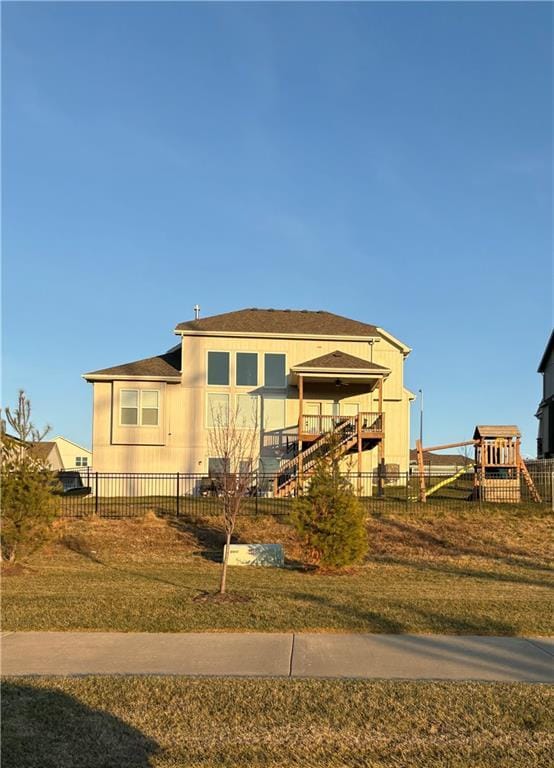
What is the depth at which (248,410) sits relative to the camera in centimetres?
2970

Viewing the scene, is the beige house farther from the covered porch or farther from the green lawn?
the green lawn

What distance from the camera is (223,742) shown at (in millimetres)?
4926

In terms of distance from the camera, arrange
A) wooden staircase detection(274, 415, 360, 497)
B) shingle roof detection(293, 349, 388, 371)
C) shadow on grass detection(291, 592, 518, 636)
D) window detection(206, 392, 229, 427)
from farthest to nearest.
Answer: window detection(206, 392, 229, 427), shingle roof detection(293, 349, 388, 371), wooden staircase detection(274, 415, 360, 497), shadow on grass detection(291, 592, 518, 636)

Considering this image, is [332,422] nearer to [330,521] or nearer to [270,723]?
[330,521]

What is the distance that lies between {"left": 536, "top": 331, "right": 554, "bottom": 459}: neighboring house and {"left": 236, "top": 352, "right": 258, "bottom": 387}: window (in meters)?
19.9

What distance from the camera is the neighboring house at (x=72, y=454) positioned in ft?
254

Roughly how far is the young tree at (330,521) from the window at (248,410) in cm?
1485

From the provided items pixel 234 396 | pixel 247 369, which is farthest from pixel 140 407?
pixel 247 369

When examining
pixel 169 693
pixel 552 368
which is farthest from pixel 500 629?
pixel 552 368

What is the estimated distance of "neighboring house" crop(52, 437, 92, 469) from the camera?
77312mm

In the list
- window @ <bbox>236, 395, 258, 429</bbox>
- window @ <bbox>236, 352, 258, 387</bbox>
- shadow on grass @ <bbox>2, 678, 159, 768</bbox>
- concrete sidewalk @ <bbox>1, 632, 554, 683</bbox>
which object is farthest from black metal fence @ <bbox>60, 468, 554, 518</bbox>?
shadow on grass @ <bbox>2, 678, 159, 768</bbox>

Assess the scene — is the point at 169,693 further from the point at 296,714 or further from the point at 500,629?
the point at 500,629

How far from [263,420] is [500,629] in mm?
21020

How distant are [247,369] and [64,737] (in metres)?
25.0
